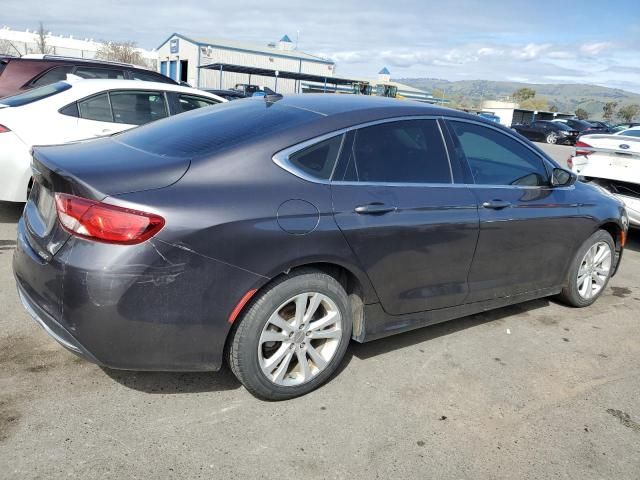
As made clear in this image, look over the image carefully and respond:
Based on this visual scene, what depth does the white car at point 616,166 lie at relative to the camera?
6.11 metres

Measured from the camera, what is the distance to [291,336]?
2.81m

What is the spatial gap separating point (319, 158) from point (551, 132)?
33.3 m

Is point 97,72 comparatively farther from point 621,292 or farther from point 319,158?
point 621,292

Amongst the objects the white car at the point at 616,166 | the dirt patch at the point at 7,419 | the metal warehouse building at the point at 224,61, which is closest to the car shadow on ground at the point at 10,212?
the dirt patch at the point at 7,419

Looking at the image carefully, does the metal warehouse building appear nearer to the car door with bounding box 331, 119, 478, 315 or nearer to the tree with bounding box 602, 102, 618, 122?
the tree with bounding box 602, 102, 618, 122

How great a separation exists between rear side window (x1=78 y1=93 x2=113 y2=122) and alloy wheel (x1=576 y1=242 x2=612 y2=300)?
4.93 m

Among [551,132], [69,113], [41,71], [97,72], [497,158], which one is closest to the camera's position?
[497,158]

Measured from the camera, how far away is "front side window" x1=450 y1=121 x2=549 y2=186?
3.58m

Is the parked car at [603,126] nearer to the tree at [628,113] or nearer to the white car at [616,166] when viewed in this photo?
the white car at [616,166]

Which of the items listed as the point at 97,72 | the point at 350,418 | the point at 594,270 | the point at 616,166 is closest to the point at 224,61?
the point at 97,72

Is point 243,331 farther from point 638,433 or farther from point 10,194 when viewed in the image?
point 10,194

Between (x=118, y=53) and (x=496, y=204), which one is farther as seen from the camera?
(x=118, y=53)

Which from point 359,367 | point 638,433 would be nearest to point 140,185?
point 359,367

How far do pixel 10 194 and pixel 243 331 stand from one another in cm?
364
